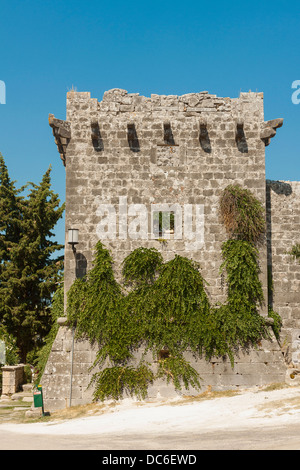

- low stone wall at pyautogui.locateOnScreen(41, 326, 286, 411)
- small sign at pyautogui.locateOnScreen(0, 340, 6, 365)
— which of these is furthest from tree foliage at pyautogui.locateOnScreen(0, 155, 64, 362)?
low stone wall at pyautogui.locateOnScreen(41, 326, 286, 411)

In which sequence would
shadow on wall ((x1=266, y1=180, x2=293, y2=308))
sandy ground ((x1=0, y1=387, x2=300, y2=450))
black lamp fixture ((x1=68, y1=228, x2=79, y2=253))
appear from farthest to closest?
shadow on wall ((x1=266, y1=180, x2=293, y2=308))
black lamp fixture ((x1=68, y1=228, x2=79, y2=253))
sandy ground ((x1=0, y1=387, x2=300, y2=450))

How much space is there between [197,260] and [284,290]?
2775 mm

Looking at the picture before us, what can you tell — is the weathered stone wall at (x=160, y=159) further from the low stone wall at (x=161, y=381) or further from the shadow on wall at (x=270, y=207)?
the low stone wall at (x=161, y=381)

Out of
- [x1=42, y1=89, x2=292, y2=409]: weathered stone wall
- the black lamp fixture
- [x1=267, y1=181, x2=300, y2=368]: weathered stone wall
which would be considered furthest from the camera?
[x1=267, y1=181, x2=300, y2=368]: weathered stone wall

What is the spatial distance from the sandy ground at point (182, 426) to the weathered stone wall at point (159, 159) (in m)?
2.95

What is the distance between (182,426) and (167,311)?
12.9ft

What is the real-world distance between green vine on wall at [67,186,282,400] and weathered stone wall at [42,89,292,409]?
0.30 meters

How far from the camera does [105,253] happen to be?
13.9 meters

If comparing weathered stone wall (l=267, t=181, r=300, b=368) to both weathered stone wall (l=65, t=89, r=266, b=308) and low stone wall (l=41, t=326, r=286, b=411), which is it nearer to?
weathered stone wall (l=65, t=89, r=266, b=308)

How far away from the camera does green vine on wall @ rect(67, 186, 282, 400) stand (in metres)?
13.1

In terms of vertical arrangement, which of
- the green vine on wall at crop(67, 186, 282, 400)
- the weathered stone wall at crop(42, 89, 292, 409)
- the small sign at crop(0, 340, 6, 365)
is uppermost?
the weathered stone wall at crop(42, 89, 292, 409)

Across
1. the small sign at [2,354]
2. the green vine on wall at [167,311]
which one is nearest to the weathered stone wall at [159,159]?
the green vine on wall at [167,311]

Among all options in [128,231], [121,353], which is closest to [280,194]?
[128,231]

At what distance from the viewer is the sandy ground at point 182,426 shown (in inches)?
329
